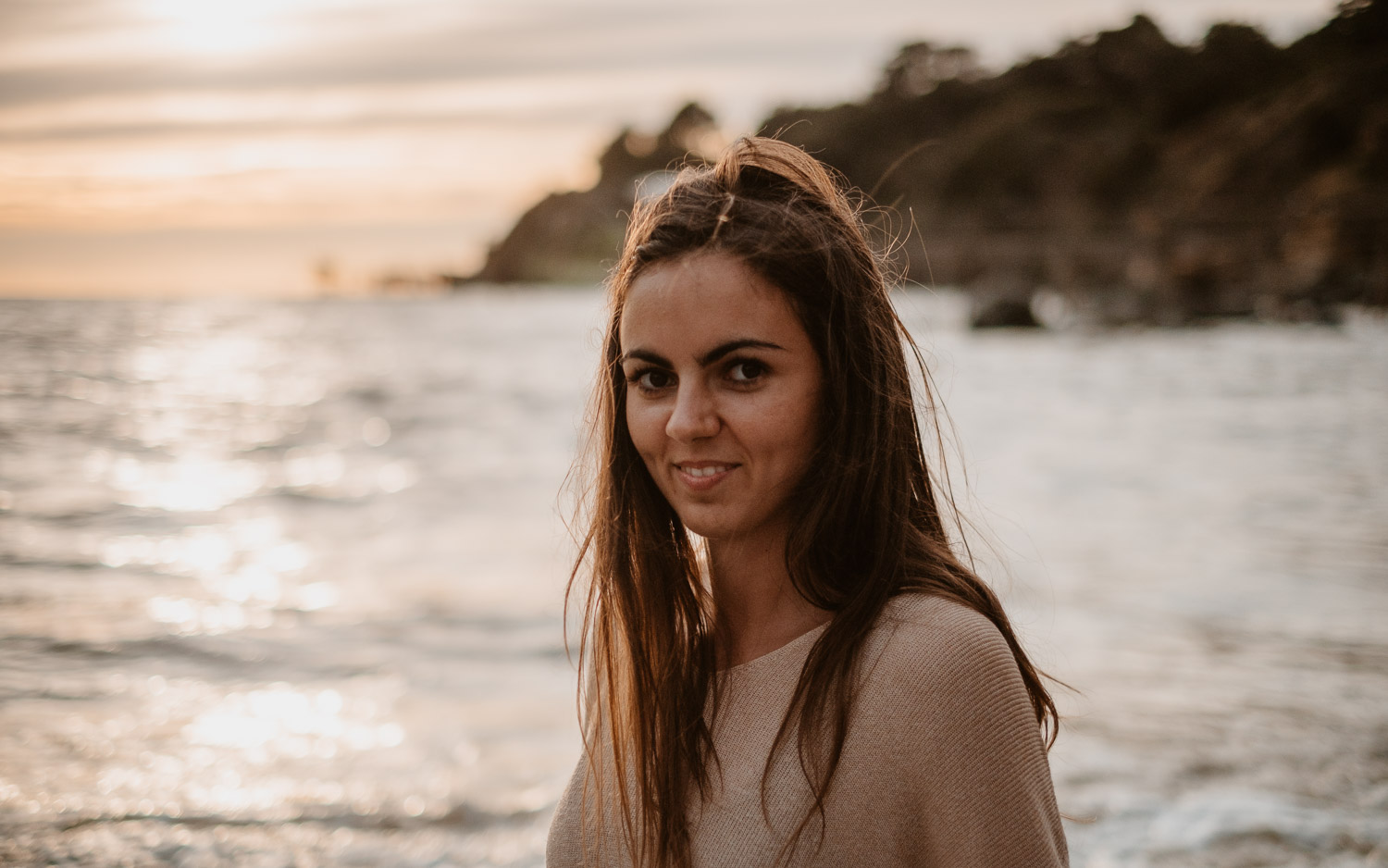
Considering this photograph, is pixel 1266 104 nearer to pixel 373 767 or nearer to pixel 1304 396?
pixel 1304 396

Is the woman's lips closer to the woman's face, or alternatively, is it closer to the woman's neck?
the woman's face

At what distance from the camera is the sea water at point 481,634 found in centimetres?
434

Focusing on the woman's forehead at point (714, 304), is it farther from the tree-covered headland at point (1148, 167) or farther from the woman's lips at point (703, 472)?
the tree-covered headland at point (1148, 167)

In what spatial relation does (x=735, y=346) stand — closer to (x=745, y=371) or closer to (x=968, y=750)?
(x=745, y=371)

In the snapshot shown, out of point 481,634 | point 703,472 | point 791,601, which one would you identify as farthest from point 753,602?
point 481,634

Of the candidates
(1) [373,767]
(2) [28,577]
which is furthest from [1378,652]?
(2) [28,577]

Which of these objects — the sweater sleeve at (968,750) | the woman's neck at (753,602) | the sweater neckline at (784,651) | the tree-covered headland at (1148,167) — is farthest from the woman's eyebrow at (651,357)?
the tree-covered headland at (1148,167)

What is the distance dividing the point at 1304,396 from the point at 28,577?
19.1 m

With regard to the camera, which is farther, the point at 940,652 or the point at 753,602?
the point at 753,602

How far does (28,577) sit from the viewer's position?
27.0 feet

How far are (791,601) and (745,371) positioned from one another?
1.31 feet

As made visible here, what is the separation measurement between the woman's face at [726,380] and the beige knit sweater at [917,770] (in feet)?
0.87

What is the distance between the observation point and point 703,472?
1.79 meters

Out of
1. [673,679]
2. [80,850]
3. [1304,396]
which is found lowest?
[1304,396]
